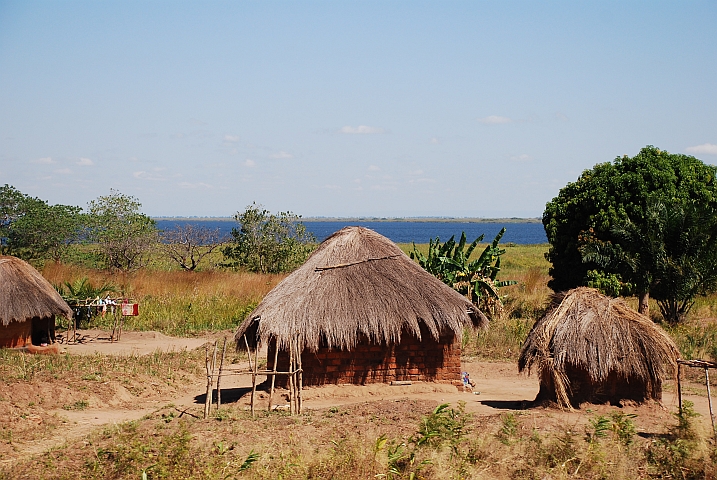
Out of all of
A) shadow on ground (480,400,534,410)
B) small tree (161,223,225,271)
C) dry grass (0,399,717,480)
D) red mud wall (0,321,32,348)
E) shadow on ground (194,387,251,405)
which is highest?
small tree (161,223,225,271)

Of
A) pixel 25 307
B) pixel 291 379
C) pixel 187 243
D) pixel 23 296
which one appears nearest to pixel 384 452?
pixel 291 379

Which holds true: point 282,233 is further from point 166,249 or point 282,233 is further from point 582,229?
point 582,229

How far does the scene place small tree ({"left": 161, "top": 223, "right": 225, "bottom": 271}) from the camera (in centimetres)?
3186

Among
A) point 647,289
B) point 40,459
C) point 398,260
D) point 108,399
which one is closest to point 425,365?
point 398,260

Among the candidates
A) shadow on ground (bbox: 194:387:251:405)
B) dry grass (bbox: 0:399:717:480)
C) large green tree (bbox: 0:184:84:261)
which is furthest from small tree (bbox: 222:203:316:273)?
dry grass (bbox: 0:399:717:480)

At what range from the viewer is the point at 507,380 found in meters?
14.4

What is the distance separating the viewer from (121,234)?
29297 mm

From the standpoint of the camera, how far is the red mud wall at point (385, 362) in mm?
12195

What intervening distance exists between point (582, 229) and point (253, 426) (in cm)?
1330

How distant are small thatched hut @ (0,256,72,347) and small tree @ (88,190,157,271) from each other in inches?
460

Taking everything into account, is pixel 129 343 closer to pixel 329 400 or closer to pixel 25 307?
pixel 25 307

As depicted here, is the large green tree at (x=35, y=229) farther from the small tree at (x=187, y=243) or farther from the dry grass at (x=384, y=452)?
the dry grass at (x=384, y=452)

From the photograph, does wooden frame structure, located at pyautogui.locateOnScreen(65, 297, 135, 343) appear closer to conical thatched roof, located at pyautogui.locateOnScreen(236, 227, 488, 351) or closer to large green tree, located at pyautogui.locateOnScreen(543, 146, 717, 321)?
conical thatched roof, located at pyautogui.locateOnScreen(236, 227, 488, 351)

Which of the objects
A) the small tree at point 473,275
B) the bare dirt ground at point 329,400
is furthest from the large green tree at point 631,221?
the bare dirt ground at point 329,400
